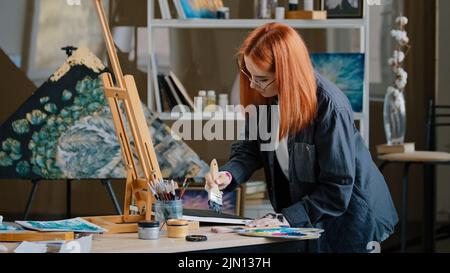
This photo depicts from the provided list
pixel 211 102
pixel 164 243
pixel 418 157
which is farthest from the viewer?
pixel 211 102

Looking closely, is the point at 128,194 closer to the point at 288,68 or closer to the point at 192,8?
the point at 288,68

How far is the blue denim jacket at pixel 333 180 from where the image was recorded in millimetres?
2547

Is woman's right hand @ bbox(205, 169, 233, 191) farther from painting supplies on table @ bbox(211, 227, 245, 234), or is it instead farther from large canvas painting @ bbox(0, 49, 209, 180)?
large canvas painting @ bbox(0, 49, 209, 180)

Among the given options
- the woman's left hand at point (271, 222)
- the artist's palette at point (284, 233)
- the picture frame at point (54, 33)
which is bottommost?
the artist's palette at point (284, 233)

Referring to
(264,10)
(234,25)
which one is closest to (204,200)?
(234,25)

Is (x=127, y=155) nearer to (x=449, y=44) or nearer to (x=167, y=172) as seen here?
(x=167, y=172)

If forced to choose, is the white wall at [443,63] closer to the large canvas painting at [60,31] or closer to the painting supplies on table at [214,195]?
the large canvas painting at [60,31]

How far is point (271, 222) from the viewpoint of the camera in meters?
2.51

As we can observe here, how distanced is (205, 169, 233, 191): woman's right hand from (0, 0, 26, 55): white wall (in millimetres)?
3088

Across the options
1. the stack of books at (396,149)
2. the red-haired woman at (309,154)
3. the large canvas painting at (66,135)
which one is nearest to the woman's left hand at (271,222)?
the red-haired woman at (309,154)

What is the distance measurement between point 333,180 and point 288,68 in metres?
Answer: 0.34

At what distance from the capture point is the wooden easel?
2.50m

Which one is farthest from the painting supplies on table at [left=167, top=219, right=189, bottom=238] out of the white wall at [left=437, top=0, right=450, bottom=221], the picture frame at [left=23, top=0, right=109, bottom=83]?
the white wall at [left=437, top=0, right=450, bottom=221]

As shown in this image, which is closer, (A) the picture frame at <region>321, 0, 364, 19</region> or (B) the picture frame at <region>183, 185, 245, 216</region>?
(B) the picture frame at <region>183, 185, 245, 216</region>
